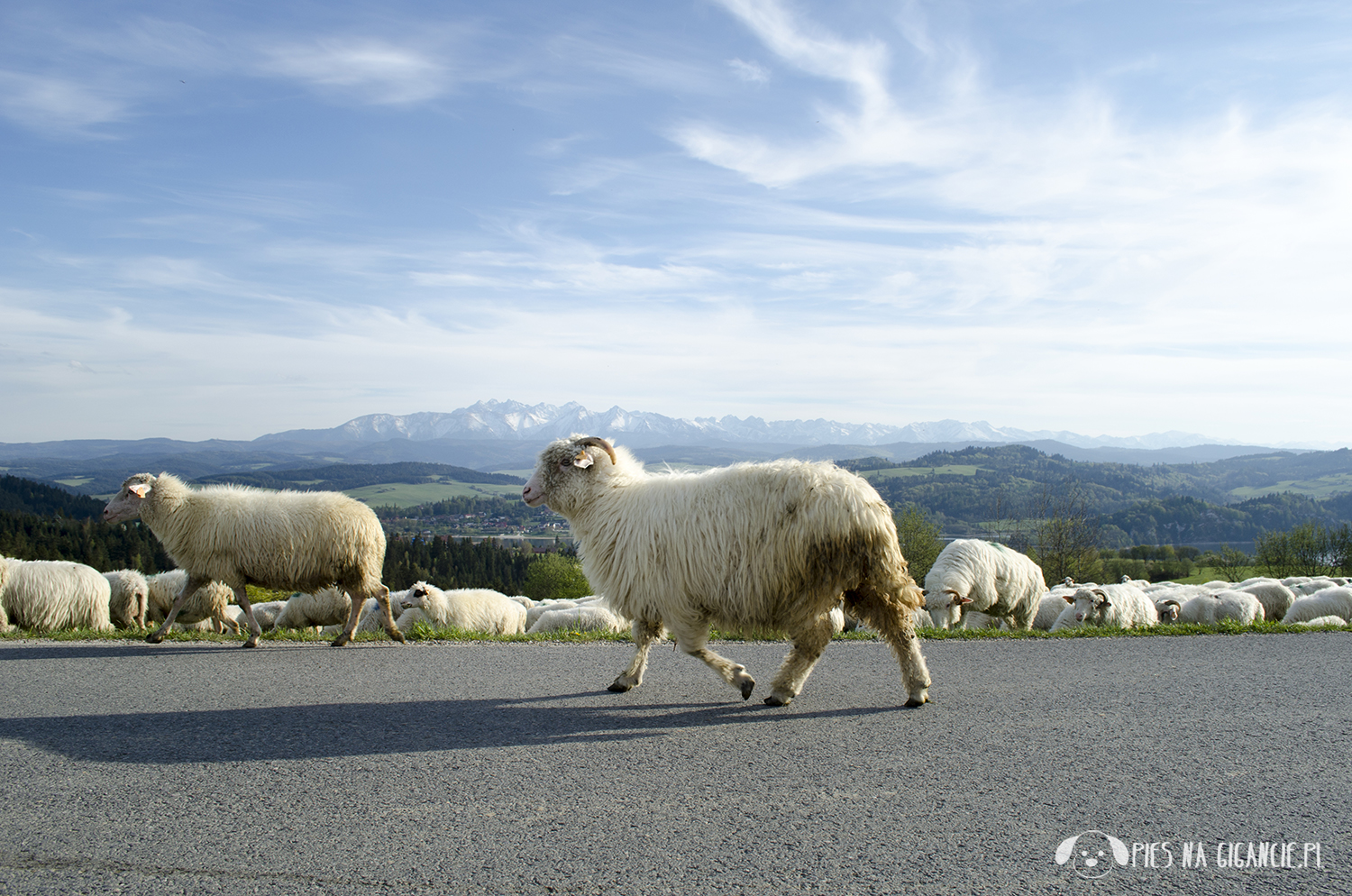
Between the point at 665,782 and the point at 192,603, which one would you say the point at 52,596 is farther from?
the point at 665,782

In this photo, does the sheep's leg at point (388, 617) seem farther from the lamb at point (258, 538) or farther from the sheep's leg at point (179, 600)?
the sheep's leg at point (179, 600)

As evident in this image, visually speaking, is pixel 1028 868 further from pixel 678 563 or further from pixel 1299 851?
pixel 678 563

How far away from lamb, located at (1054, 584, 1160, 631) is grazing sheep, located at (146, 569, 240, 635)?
56.7ft

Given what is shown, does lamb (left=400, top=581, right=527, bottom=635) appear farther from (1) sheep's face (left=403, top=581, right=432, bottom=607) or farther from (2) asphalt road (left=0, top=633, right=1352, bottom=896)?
(2) asphalt road (left=0, top=633, right=1352, bottom=896)

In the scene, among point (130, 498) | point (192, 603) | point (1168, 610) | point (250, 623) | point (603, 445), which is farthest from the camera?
point (1168, 610)

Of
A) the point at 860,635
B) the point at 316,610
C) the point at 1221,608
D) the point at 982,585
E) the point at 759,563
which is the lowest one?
the point at 316,610

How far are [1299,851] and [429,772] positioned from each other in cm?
501

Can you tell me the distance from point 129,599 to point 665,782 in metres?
19.1

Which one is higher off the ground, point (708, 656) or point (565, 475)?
point (565, 475)

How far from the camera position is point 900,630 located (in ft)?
21.5

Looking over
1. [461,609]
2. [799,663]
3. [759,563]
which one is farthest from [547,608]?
[759,563]

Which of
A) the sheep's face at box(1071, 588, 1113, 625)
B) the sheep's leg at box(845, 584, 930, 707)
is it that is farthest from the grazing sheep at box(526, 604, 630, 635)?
the sheep's leg at box(845, 584, 930, 707)

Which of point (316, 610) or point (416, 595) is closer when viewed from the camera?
point (416, 595)

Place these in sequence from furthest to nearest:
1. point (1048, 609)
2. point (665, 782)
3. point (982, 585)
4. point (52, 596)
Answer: point (1048, 609) < point (982, 585) < point (52, 596) < point (665, 782)
